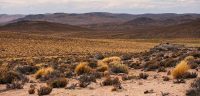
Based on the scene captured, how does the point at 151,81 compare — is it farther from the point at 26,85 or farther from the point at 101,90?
the point at 26,85

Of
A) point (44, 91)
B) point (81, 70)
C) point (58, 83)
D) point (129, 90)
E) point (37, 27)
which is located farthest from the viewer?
point (37, 27)

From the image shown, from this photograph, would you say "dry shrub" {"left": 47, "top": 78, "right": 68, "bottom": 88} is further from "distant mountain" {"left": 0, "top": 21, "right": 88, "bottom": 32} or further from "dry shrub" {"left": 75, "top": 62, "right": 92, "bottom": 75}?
"distant mountain" {"left": 0, "top": 21, "right": 88, "bottom": 32}

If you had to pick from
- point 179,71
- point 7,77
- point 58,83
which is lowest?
point 7,77

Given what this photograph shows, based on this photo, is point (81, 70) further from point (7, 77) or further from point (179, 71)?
point (179, 71)

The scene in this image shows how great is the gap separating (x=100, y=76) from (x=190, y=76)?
4313 mm

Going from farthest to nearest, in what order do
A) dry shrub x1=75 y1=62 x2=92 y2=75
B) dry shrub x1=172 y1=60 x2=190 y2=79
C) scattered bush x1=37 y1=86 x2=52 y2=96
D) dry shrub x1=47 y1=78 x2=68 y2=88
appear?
dry shrub x1=75 y1=62 x2=92 y2=75 < dry shrub x1=172 y1=60 x2=190 y2=79 < dry shrub x1=47 y1=78 x2=68 y2=88 < scattered bush x1=37 y1=86 x2=52 y2=96

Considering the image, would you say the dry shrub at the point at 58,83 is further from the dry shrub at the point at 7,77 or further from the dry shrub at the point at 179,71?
the dry shrub at the point at 179,71

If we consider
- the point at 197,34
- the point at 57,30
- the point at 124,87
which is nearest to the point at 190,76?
the point at 124,87

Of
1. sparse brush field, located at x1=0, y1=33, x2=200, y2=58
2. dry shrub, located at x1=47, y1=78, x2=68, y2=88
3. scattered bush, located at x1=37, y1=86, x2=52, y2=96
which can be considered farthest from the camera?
sparse brush field, located at x1=0, y1=33, x2=200, y2=58

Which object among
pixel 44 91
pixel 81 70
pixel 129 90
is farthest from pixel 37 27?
pixel 129 90

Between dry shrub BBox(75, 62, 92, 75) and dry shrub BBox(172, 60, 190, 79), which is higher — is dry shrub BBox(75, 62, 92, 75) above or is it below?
A: below

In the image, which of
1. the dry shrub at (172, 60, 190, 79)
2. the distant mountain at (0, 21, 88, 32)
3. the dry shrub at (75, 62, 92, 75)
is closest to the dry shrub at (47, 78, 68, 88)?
the dry shrub at (172, 60, 190, 79)

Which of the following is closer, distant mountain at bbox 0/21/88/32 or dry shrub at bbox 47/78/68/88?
dry shrub at bbox 47/78/68/88

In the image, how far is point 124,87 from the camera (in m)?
15.5
